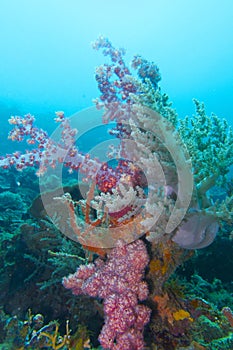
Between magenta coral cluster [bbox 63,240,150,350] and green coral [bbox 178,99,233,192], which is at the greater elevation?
green coral [bbox 178,99,233,192]

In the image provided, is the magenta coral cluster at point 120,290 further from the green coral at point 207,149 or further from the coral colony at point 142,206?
the green coral at point 207,149

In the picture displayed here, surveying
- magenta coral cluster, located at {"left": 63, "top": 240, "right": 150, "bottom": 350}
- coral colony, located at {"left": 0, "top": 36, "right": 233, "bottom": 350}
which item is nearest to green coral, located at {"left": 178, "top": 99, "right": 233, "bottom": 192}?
coral colony, located at {"left": 0, "top": 36, "right": 233, "bottom": 350}

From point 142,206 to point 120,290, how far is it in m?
1.09

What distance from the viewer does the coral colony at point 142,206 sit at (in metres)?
2.86

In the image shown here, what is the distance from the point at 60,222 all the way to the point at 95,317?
192cm

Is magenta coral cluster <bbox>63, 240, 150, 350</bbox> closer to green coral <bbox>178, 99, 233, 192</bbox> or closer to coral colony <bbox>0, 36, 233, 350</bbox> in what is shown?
coral colony <bbox>0, 36, 233, 350</bbox>

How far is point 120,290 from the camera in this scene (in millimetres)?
2791

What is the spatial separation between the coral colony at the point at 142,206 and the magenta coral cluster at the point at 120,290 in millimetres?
10

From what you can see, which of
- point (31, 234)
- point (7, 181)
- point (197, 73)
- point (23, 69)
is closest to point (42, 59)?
point (23, 69)

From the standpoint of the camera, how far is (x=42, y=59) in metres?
88.8

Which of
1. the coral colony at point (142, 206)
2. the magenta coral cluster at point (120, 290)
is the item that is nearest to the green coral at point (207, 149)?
the coral colony at point (142, 206)

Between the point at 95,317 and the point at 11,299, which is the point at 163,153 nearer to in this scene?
the point at 95,317

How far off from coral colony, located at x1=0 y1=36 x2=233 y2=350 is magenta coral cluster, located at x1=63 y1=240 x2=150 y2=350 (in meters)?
0.01

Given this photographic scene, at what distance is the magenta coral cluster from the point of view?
8.70 ft
